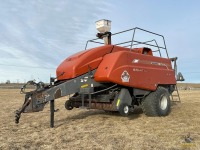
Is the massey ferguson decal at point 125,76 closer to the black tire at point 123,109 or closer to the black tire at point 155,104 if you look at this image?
the black tire at point 123,109

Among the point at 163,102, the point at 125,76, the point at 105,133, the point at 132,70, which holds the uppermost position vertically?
the point at 132,70

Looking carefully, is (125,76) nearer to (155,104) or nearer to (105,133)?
(155,104)

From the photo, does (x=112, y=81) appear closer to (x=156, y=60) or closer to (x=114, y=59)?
(x=114, y=59)


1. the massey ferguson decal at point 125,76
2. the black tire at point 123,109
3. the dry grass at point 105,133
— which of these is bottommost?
the dry grass at point 105,133

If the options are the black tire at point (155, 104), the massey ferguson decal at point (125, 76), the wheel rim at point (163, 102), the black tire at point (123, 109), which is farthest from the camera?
the wheel rim at point (163, 102)

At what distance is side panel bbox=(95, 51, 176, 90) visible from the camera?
796cm

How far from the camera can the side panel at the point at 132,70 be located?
7.96 meters

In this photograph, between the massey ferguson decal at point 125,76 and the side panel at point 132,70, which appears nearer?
the side panel at point 132,70

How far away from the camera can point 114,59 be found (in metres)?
8.05

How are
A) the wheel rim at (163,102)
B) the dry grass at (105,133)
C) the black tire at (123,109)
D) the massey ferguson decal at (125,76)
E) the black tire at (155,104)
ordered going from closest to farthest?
the dry grass at (105,133) → the black tire at (123,109) → the massey ferguson decal at (125,76) → the black tire at (155,104) → the wheel rim at (163,102)

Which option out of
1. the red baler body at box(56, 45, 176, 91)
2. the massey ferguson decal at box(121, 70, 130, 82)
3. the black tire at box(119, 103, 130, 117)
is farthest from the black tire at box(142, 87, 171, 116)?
the massey ferguson decal at box(121, 70, 130, 82)

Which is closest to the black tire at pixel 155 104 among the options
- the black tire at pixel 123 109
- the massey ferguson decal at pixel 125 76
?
the black tire at pixel 123 109

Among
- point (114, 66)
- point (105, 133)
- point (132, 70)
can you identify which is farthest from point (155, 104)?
point (105, 133)

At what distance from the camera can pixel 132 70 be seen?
27.4 feet
